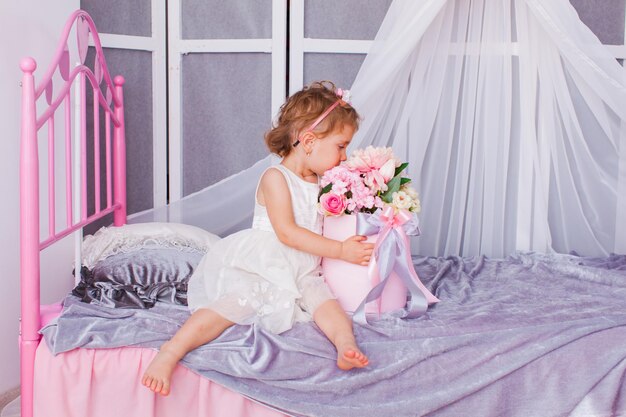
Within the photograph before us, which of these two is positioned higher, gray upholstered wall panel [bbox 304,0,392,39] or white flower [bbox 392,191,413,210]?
gray upholstered wall panel [bbox 304,0,392,39]

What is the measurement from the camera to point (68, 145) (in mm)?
2402

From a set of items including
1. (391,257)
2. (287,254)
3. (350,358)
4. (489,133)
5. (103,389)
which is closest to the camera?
(350,358)

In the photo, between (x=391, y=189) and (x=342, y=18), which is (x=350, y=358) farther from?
(x=342, y=18)

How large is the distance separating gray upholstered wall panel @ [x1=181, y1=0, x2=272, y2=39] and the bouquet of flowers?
136 cm

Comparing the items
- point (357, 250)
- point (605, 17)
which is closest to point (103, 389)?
point (357, 250)

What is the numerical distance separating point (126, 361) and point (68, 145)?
0.86 metres

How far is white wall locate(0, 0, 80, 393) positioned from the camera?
2391mm

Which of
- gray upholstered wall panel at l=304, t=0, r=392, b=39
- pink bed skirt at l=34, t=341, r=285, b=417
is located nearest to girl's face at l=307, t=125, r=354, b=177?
pink bed skirt at l=34, t=341, r=285, b=417

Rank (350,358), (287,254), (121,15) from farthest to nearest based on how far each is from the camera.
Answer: (121,15)
(287,254)
(350,358)

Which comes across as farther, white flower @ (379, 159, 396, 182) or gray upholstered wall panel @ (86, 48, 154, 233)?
gray upholstered wall panel @ (86, 48, 154, 233)

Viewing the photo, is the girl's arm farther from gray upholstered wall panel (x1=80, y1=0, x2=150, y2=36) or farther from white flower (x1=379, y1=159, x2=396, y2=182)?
gray upholstered wall panel (x1=80, y1=0, x2=150, y2=36)

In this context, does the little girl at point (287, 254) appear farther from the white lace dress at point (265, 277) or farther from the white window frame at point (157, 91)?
the white window frame at point (157, 91)

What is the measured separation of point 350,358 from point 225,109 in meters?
1.88

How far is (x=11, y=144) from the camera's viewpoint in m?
2.45
